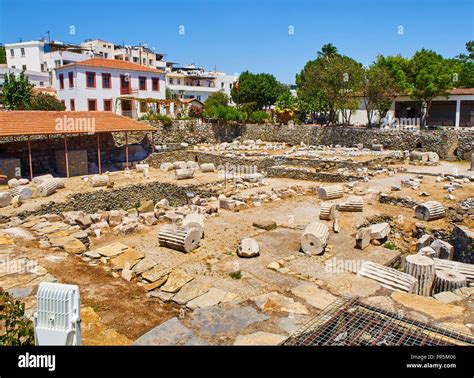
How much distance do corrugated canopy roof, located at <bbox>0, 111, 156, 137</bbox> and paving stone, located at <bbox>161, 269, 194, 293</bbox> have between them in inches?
623

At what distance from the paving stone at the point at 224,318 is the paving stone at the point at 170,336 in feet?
0.80

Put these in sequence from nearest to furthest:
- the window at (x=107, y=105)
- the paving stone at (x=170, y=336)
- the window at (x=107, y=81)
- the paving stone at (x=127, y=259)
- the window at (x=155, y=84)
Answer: the paving stone at (x=170, y=336) < the paving stone at (x=127, y=259) < the window at (x=107, y=81) < the window at (x=107, y=105) < the window at (x=155, y=84)

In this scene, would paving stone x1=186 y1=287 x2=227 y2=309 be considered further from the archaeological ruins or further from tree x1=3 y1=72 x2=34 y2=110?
tree x1=3 y1=72 x2=34 y2=110

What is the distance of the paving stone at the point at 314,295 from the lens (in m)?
8.33

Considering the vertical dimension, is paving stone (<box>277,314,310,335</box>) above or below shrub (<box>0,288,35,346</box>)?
below

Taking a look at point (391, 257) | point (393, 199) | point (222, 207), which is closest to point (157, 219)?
point (222, 207)

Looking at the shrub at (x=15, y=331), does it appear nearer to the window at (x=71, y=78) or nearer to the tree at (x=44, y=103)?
the tree at (x=44, y=103)

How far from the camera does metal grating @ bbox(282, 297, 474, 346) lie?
6.19 m

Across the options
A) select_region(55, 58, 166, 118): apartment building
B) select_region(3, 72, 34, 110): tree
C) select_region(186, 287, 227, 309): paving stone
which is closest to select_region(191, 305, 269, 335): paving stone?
select_region(186, 287, 227, 309): paving stone

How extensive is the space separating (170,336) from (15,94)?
35.2 meters

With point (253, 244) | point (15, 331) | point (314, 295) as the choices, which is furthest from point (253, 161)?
point (15, 331)

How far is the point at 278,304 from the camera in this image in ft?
26.5

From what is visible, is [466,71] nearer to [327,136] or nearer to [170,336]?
[327,136]

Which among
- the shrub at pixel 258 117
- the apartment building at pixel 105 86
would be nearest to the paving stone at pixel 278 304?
the apartment building at pixel 105 86
